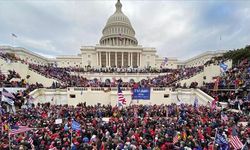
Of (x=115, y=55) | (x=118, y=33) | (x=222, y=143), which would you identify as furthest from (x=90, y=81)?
(x=118, y=33)

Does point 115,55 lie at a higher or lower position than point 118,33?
lower

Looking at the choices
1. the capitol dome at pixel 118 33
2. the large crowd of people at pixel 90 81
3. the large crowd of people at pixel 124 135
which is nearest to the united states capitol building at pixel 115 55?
the capitol dome at pixel 118 33

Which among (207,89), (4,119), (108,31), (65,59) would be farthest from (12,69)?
(108,31)

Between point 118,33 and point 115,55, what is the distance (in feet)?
80.4

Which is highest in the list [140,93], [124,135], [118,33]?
[118,33]

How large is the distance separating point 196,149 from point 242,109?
48.8 ft

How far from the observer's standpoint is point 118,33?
94375 mm

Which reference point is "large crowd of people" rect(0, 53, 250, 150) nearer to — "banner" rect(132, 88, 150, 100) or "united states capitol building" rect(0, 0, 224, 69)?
"banner" rect(132, 88, 150, 100)

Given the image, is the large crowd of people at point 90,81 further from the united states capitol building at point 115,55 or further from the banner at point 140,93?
the united states capitol building at point 115,55

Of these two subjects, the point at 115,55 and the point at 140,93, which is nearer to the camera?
the point at 140,93

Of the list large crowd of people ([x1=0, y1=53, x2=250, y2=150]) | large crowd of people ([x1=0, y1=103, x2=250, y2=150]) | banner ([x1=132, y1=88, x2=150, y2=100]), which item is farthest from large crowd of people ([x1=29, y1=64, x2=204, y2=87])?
large crowd of people ([x1=0, y1=103, x2=250, y2=150])

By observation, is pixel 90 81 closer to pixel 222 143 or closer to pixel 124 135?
pixel 124 135

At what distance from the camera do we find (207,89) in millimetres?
29875

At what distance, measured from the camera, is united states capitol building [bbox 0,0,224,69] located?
2906 inches
